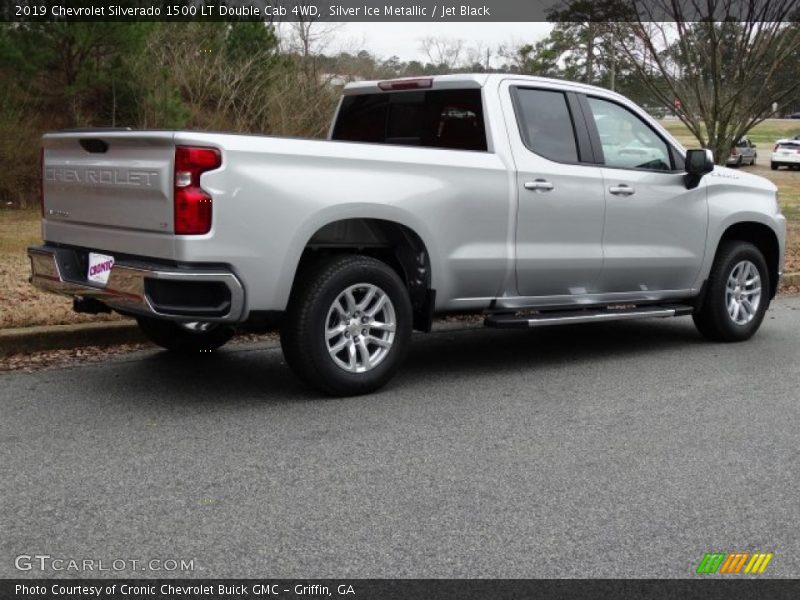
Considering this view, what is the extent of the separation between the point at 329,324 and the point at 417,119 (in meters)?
2.07

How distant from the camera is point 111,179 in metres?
5.79

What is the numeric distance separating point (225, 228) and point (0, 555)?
7.39 ft

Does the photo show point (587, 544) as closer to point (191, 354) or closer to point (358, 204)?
point (358, 204)

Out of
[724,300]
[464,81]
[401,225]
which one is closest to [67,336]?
[401,225]

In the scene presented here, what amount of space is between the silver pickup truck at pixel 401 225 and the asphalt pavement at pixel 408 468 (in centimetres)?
45

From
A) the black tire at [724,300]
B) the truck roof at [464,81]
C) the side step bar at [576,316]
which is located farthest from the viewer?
the black tire at [724,300]

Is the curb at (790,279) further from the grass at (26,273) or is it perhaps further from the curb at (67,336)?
the curb at (67,336)

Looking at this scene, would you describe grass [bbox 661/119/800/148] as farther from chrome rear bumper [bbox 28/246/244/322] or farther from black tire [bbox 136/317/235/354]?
chrome rear bumper [bbox 28/246/244/322]

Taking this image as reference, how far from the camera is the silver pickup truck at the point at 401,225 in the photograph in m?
5.53

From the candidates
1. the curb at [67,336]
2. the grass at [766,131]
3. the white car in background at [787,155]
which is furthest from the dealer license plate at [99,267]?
the grass at [766,131]

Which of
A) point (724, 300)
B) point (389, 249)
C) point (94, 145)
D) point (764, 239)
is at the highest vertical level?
point (94, 145)

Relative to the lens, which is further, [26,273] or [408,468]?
[26,273]
